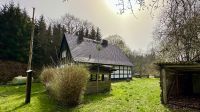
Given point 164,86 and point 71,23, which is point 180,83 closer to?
point 164,86

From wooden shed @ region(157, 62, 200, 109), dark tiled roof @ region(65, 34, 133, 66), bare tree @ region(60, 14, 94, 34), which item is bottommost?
wooden shed @ region(157, 62, 200, 109)

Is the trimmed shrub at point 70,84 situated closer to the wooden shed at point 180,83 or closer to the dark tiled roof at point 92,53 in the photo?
the wooden shed at point 180,83

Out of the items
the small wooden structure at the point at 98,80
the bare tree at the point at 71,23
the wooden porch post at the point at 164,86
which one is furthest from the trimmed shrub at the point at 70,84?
the bare tree at the point at 71,23

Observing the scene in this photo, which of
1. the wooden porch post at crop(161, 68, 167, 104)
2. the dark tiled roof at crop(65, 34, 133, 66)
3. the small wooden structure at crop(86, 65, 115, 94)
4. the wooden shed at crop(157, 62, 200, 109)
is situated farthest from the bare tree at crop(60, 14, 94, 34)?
the wooden porch post at crop(161, 68, 167, 104)

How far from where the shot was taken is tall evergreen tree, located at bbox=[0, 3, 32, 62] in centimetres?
3425

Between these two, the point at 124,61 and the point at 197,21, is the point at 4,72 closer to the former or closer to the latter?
the point at 124,61

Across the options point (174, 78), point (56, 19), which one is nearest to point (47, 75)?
point (174, 78)

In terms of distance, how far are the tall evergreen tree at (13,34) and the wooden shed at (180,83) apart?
25426mm

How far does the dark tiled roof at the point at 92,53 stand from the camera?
29523 millimetres

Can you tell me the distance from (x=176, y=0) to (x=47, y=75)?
1739cm

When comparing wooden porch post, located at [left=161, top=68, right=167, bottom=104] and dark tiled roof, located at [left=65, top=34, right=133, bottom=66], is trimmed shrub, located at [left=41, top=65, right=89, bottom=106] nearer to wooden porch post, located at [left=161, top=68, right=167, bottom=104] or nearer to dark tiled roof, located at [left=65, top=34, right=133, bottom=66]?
wooden porch post, located at [left=161, top=68, right=167, bottom=104]

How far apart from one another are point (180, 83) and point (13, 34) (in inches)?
1077

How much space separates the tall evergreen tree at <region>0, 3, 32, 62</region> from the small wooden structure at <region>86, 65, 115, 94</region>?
60.3 feet

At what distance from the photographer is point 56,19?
168 feet
